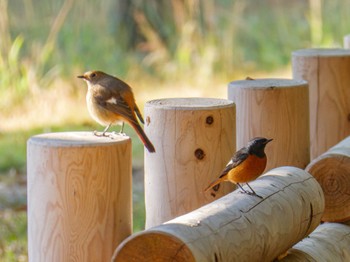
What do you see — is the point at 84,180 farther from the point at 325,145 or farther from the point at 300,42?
the point at 300,42

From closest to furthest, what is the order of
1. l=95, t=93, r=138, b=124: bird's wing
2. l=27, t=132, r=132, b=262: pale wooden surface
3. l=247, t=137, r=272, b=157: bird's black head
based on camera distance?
l=27, t=132, r=132, b=262: pale wooden surface, l=247, t=137, r=272, b=157: bird's black head, l=95, t=93, r=138, b=124: bird's wing

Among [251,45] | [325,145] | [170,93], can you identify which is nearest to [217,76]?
[170,93]

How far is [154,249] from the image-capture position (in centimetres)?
265

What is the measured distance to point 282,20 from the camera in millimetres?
11562

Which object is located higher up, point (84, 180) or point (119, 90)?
point (119, 90)

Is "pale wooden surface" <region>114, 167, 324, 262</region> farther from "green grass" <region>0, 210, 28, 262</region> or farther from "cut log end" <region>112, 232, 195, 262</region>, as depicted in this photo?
"green grass" <region>0, 210, 28, 262</region>

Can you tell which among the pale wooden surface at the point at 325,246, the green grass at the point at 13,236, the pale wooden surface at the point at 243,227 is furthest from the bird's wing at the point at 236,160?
the green grass at the point at 13,236

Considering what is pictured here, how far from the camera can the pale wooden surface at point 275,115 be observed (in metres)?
4.11

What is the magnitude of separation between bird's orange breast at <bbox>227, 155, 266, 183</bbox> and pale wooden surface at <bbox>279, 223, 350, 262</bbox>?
1.20 feet

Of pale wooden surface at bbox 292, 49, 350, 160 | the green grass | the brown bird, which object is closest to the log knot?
the brown bird

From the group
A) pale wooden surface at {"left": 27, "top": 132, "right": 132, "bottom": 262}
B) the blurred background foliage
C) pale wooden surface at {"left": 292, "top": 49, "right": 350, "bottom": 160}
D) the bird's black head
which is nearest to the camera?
pale wooden surface at {"left": 27, "top": 132, "right": 132, "bottom": 262}

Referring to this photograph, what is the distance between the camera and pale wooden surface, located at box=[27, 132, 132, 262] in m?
2.92

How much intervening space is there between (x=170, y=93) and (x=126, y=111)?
5281 millimetres

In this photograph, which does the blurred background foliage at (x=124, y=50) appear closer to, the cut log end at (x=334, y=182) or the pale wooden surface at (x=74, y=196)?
the cut log end at (x=334, y=182)
